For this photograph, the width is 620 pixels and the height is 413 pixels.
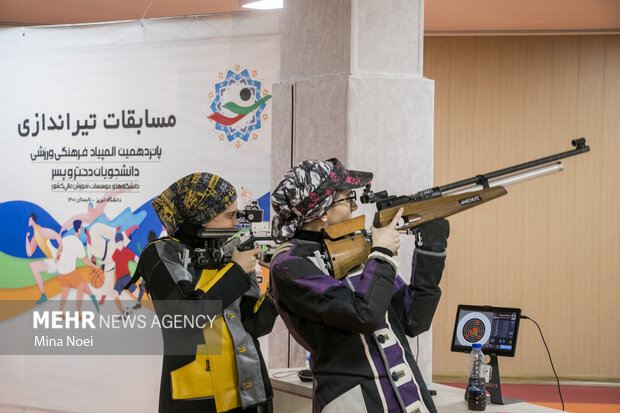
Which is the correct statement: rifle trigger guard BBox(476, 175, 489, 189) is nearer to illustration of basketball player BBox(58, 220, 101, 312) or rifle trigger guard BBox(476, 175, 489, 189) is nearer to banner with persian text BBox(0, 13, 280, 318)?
banner with persian text BBox(0, 13, 280, 318)

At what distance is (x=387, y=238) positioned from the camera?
177cm

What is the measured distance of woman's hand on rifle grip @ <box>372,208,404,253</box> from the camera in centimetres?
175

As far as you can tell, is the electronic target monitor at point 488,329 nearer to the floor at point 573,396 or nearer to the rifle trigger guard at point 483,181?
the rifle trigger guard at point 483,181

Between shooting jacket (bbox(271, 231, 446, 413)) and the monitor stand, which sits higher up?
shooting jacket (bbox(271, 231, 446, 413))

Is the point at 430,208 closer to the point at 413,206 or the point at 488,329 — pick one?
the point at 413,206

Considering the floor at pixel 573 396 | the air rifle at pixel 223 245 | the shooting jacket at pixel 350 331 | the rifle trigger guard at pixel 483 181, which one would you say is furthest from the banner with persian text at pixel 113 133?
the floor at pixel 573 396

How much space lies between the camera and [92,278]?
166 inches

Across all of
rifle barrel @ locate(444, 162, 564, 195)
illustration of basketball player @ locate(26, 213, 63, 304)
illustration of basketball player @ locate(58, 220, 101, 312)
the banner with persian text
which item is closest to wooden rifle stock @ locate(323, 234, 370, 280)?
rifle barrel @ locate(444, 162, 564, 195)

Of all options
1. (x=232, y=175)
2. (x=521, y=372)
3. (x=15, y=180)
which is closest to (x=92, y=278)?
(x=15, y=180)

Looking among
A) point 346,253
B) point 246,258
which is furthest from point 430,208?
point 246,258

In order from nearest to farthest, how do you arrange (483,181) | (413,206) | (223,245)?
1. (413,206)
2. (483,181)
3. (223,245)

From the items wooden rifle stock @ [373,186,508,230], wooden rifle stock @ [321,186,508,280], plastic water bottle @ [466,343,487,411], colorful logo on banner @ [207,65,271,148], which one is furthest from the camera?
colorful logo on banner @ [207,65,271,148]

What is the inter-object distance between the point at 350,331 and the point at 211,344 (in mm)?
713

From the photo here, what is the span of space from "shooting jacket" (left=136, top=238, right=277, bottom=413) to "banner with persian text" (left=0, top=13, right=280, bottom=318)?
5.05 ft
